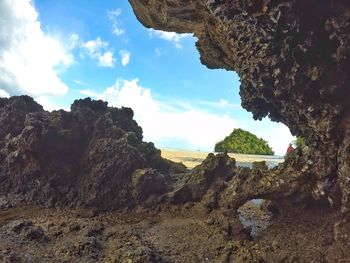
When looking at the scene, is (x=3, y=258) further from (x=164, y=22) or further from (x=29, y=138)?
(x=164, y=22)

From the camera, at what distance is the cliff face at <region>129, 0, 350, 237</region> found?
7879 millimetres

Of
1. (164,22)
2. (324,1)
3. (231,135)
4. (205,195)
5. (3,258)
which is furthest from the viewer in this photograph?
(231,135)

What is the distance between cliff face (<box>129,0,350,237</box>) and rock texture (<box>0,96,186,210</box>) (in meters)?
3.54

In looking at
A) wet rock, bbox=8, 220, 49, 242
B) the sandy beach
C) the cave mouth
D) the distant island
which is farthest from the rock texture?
the distant island

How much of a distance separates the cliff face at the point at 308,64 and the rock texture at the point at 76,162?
3544 millimetres

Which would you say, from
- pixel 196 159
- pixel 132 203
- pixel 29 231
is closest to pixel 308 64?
pixel 132 203

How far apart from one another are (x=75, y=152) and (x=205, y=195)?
352 cm

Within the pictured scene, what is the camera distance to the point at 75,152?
11.3 m

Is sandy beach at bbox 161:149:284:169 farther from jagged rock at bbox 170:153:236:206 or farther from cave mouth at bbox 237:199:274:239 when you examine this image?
jagged rock at bbox 170:153:236:206

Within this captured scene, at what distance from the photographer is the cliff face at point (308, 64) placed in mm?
7879

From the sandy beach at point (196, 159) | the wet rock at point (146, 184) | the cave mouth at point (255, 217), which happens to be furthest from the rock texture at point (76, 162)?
the sandy beach at point (196, 159)

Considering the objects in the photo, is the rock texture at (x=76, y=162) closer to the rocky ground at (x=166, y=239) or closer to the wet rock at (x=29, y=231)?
the rocky ground at (x=166, y=239)

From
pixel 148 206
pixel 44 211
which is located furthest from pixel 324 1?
pixel 44 211

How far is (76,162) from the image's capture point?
11094mm
